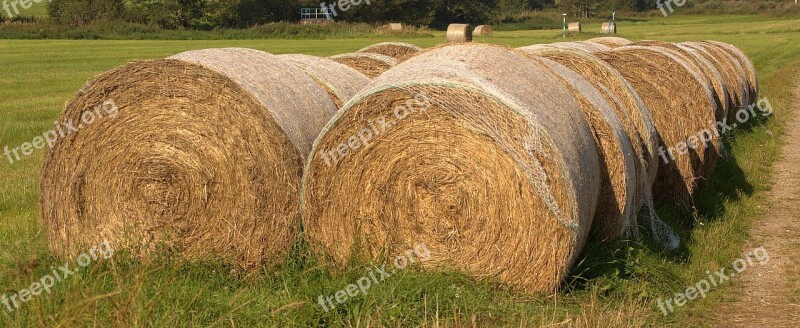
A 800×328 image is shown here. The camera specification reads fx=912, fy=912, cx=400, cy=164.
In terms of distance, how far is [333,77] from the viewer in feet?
24.1

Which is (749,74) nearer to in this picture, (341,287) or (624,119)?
(624,119)

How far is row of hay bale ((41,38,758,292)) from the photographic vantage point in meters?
5.44

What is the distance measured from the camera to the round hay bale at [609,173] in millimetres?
6414

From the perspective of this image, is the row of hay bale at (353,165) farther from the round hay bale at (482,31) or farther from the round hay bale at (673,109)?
the round hay bale at (482,31)

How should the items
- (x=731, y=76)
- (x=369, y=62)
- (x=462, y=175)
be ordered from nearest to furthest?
(x=462, y=175)
(x=369, y=62)
(x=731, y=76)

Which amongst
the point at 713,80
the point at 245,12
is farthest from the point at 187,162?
the point at 245,12

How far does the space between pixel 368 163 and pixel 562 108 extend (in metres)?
1.30

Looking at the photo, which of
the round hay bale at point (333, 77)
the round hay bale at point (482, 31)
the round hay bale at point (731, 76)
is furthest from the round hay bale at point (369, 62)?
the round hay bale at point (482, 31)

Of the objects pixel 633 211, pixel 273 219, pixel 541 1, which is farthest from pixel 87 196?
pixel 541 1

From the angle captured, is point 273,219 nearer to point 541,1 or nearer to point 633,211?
point 633,211

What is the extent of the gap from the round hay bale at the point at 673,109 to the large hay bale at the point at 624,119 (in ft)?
3.28

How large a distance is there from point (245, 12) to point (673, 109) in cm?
5484

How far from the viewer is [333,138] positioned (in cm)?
→ 566

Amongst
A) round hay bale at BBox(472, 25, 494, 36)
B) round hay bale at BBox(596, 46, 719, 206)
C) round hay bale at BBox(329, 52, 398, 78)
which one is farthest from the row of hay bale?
round hay bale at BBox(472, 25, 494, 36)
